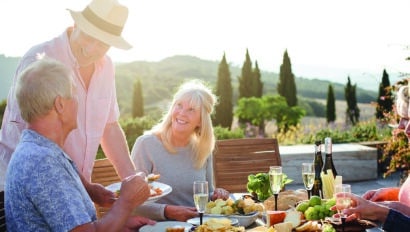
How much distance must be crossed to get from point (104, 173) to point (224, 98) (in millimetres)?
13927

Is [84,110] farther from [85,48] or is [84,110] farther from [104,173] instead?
[104,173]

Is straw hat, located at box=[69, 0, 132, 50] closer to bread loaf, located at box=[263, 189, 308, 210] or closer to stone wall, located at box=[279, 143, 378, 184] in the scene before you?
bread loaf, located at box=[263, 189, 308, 210]

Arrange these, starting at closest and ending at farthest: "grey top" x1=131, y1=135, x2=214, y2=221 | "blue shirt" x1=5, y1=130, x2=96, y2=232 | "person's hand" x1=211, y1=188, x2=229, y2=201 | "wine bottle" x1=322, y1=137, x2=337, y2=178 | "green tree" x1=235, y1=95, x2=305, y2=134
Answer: "blue shirt" x1=5, y1=130, x2=96, y2=232, "wine bottle" x1=322, y1=137, x2=337, y2=178, "person's hand" x1=211, y1=188, x2=229, y2=201, "grey top" x1=131, y1=135, x2=214, y2=221, "green tree" x1=235, y1=95, x2=305, y2=134

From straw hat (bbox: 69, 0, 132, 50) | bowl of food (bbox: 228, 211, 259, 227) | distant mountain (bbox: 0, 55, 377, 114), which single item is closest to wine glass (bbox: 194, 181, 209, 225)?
bowl of food (bbox: 228, 211, 259, 227)

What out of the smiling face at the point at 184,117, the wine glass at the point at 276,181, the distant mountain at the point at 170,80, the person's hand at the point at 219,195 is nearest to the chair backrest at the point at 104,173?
the smiling face at the point at 184,117

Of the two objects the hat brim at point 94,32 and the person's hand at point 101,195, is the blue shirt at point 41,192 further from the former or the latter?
the hat brim at point 94,32

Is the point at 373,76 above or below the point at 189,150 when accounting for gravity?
above

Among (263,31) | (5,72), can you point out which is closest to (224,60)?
(263,31)

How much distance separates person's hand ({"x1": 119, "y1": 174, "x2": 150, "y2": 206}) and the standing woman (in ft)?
3.98

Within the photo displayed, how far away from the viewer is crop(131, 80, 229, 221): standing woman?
10.9ft

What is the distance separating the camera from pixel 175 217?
2770 mm

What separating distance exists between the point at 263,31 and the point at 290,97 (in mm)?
2457

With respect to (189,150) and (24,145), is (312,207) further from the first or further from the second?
(24,145)

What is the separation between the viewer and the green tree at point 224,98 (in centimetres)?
1636
